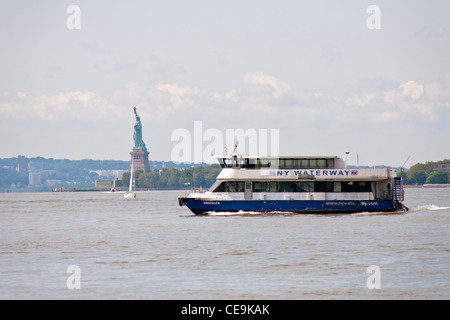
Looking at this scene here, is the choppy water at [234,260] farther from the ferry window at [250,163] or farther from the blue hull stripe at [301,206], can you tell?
the ferry window at [250,163]

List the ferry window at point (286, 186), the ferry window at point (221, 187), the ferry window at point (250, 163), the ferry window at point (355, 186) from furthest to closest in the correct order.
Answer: the ferry window at point (250, 163) < the ferry window at point (221, 187) < the ferry window at point (286, 186) < the ferry window at point (355, 186)

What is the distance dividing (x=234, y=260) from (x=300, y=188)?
29.6 metres

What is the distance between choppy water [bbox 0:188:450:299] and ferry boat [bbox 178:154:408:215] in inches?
120

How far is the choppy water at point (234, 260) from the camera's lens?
29641mm

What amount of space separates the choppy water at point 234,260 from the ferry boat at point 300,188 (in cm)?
305

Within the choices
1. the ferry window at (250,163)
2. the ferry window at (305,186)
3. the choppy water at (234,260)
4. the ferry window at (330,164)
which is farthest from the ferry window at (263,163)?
the choppy water at (234,260)

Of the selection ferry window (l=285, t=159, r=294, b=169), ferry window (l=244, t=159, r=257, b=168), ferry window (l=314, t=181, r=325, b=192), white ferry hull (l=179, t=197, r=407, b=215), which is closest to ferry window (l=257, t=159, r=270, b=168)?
ferry window (l=244, t=159, r=257, b=168)

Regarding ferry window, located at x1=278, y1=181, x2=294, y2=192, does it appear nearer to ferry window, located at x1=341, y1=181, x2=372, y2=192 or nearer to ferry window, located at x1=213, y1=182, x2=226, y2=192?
ferry window, located at x1=341, y1=181, x2=372, y2=192

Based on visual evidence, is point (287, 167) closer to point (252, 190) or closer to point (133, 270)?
point (252, 190)

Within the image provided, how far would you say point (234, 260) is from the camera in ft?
128

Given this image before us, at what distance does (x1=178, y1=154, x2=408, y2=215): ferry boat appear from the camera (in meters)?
67.5
